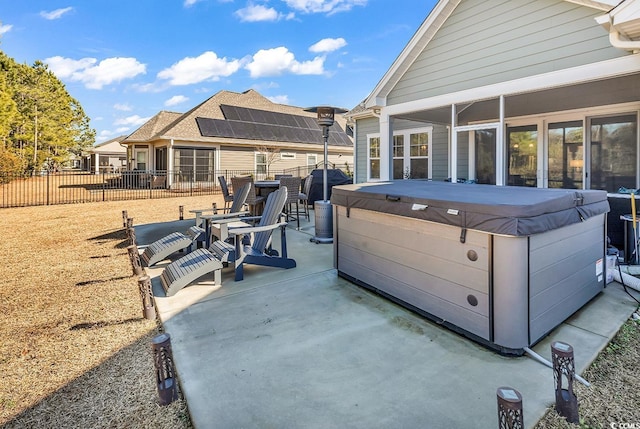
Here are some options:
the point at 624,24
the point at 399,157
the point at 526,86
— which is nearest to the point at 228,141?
the point at 399,157

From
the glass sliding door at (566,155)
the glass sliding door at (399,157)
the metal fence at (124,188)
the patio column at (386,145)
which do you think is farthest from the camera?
the metal fence at (124,188)

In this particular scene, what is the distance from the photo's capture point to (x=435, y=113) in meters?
7.22

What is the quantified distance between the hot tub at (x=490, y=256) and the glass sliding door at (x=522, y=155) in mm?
4475

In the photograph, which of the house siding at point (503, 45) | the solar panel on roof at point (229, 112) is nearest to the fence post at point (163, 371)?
the house siding at point (503, 45)

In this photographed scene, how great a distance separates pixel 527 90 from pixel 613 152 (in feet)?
9.13

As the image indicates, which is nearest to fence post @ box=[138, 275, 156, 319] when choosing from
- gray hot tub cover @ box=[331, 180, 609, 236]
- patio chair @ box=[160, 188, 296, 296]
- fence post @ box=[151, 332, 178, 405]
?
patio chair @ box=[160, 188, 296, 296]

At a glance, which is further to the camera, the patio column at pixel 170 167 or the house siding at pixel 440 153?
the patio column at pixel 170 167

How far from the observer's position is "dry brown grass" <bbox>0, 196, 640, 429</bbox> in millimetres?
1926

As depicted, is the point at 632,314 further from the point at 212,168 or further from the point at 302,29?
the point at 302,29

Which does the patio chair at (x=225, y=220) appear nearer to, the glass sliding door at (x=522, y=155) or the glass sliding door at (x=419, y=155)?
the glass sliding door at (x=419, y=155)

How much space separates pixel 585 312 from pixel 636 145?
4.76 m

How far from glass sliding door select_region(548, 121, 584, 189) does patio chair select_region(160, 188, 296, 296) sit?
5.91 metres

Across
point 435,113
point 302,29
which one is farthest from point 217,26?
point 435,113

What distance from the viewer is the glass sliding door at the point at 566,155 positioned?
670 centimetres
